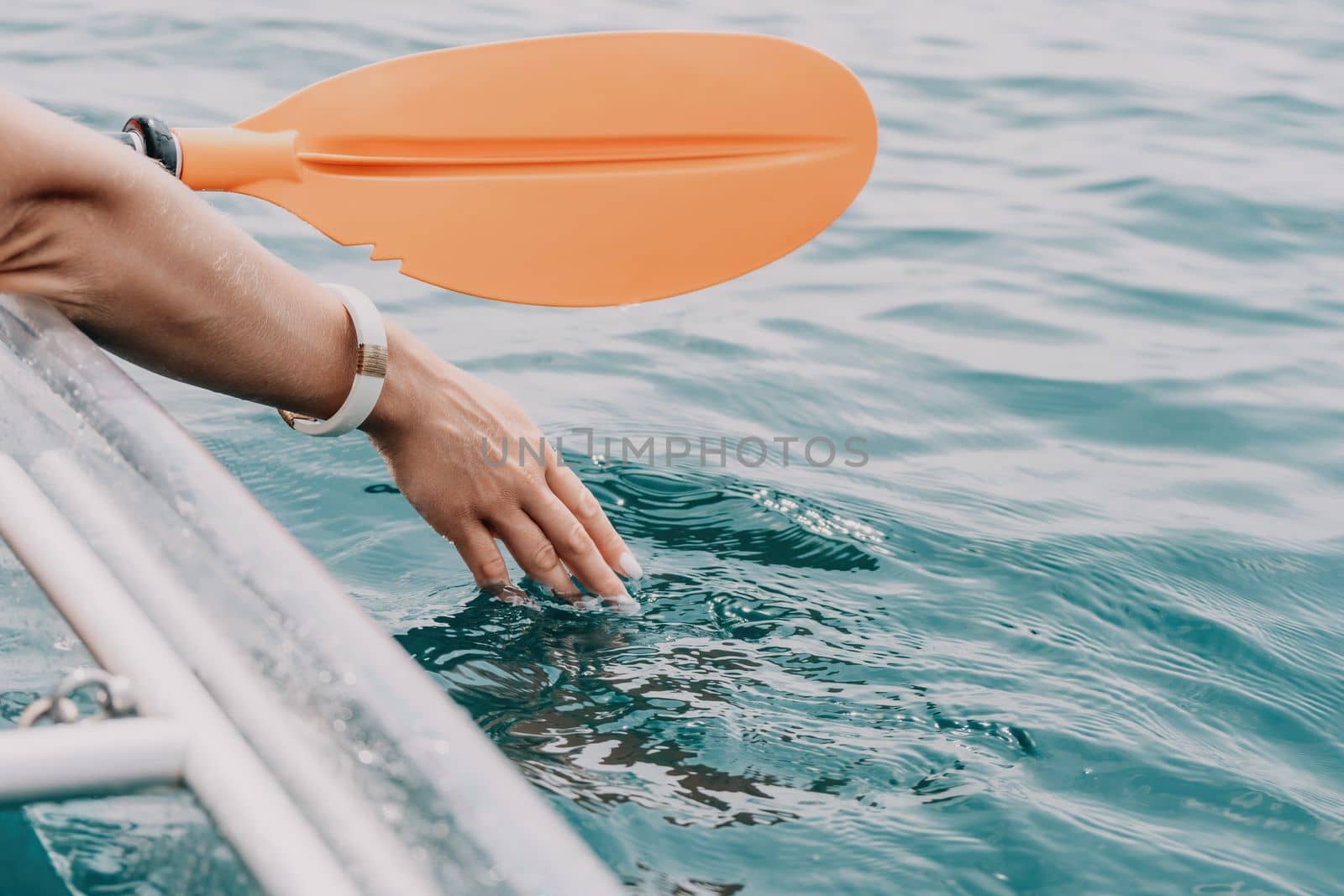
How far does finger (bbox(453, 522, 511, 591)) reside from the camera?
5.13 ft

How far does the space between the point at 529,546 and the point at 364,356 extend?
12.0 inches

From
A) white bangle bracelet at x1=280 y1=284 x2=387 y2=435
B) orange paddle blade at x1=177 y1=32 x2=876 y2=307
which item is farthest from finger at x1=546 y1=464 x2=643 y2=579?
orange paddle blade at x1=177 y1=32 x2=876 y2=307

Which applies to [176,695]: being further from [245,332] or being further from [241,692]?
[245,332]

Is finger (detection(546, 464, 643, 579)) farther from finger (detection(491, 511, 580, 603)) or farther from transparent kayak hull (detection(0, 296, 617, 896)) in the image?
transparent kayak hull (detection(0, 296, 617, 896))

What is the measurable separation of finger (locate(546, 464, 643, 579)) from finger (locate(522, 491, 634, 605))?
0.01 metres

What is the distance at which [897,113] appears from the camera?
5215mm

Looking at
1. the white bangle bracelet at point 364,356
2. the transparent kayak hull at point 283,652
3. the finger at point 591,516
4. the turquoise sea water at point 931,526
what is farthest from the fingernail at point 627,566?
the transparent kayak hull at point 283,652

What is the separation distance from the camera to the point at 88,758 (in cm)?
70

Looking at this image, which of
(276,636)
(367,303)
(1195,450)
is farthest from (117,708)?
(1195,450)

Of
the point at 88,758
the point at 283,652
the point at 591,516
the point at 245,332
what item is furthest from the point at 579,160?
the point at 88,758

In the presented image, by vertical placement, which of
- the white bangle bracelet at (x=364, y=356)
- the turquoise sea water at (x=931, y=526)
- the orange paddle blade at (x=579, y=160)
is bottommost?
the turquoise sea water at (x=931, y=526)

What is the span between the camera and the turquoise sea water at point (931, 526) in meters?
1.40

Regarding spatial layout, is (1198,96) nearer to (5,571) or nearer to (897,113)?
(897,113)

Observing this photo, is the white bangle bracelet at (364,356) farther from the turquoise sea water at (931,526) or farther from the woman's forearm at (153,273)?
the turquoise sea water at (931,526)
